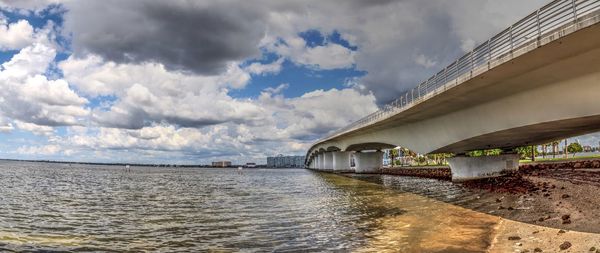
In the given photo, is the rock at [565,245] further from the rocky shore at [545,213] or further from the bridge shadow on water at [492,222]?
the bridge shadow on water at [492,222]

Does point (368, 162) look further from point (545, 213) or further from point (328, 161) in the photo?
point (545, 213)

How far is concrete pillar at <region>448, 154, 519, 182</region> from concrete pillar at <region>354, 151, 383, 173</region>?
4786cm

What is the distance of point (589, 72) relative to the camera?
57.9ft

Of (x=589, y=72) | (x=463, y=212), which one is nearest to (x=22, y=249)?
(x=463, y=212)

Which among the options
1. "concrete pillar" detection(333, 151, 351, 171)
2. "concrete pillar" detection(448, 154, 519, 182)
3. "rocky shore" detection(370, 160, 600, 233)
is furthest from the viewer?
"concrete pillar" detection(333, 151, 351, 171)

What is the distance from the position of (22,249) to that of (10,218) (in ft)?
28.3

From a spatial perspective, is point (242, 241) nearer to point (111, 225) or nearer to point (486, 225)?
→ point (111, 225)

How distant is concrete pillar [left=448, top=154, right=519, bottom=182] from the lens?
1503 inches

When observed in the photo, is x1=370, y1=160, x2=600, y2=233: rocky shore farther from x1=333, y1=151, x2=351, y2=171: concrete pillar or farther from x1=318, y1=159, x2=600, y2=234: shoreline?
x1=333, y1=151, x2=351, y2=171: concrete pillar

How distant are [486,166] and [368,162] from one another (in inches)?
1974

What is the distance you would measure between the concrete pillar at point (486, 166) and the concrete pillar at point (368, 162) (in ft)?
157

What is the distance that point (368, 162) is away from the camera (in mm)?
88188

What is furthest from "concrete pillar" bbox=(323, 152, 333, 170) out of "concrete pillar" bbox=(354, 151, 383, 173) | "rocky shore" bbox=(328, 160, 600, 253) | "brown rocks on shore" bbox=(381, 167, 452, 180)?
"rocky shore" bbox=(328, 160, 600, 253)

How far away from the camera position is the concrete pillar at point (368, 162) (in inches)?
3452
